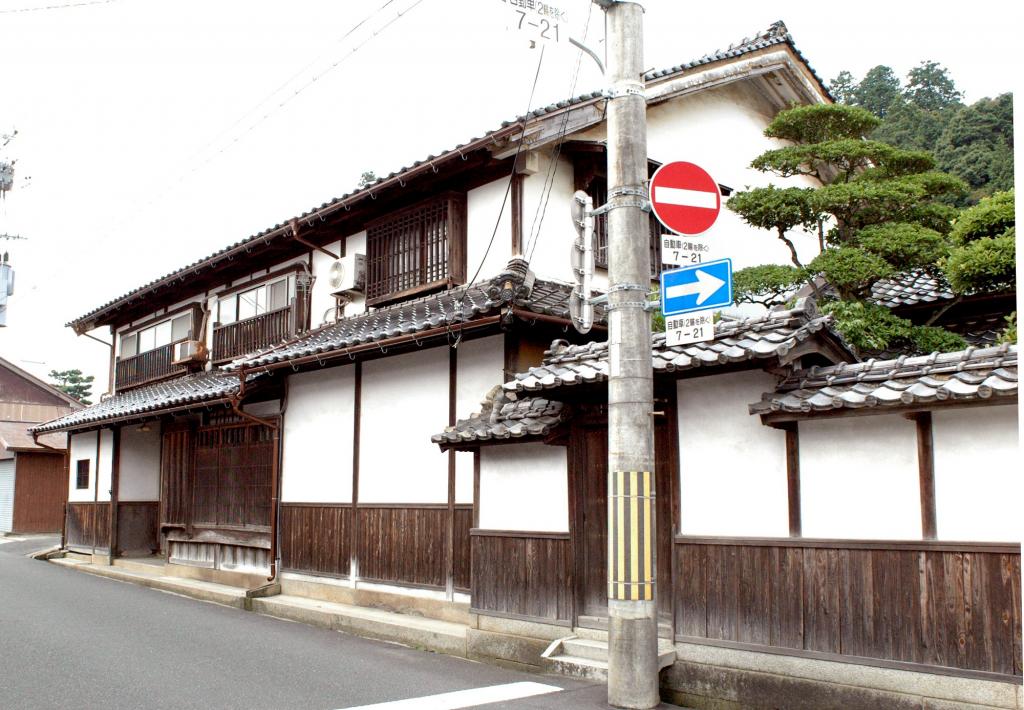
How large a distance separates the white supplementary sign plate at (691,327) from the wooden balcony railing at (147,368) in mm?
17156

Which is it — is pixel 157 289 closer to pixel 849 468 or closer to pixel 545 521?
pixel 545 521

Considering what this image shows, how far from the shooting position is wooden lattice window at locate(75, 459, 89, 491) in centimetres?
2517

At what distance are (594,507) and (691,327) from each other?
3.44 metres

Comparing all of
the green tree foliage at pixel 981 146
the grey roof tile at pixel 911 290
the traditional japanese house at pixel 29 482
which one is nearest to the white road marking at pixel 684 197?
the grey roof tile at pixel 911 290

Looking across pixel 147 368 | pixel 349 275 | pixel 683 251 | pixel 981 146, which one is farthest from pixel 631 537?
pixel 981 146

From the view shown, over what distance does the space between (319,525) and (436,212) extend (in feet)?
19.0

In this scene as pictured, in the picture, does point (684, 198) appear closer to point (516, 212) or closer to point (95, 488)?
point (516, 212)

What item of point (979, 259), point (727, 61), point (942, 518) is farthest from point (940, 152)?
point (942, 518)

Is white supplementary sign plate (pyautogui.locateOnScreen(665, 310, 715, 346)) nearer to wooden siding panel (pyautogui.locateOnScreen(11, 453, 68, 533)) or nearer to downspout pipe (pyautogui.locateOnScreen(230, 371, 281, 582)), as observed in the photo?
downspout pipe (pyautogui.locateOnScreen(230, 371, 281, 582))

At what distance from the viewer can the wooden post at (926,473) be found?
7.08m

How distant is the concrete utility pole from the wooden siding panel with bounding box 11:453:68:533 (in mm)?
31651

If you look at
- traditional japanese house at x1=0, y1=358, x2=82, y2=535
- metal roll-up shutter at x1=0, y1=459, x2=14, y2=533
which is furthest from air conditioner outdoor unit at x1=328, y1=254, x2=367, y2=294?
metal roll-up shutter at x1=0, y1=459, x2=14, y2=533

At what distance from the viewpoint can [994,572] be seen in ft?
21.9

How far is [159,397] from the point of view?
66.6 feet
